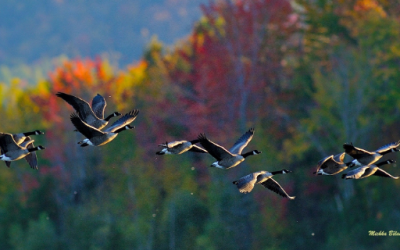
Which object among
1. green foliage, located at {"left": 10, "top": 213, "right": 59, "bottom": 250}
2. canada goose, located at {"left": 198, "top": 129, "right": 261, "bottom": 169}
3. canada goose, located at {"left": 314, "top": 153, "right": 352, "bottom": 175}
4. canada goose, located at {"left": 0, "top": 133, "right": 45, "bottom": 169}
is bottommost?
green foliage, located at {"left": 10, "top": 213, "right": 59, "bottom": 250}

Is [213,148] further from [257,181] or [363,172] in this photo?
[363,172]

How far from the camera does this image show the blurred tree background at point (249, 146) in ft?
130

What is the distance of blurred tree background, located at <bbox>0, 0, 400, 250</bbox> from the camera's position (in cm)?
3972

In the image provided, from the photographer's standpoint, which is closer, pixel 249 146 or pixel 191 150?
pixel 191 150

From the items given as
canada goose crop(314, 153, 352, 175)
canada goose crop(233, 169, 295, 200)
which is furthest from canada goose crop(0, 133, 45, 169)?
canada goose crop(314, 153, 352, 175)

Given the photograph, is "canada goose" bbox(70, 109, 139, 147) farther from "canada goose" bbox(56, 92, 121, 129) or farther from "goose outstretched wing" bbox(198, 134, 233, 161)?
"goose outstretched wing" bbox(198, 134, 233, 161)

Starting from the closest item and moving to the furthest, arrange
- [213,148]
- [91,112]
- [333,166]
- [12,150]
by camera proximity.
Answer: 1. [213,148]
2. [12,150]
3. [333,166]
4. [91,112]

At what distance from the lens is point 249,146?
41938mm

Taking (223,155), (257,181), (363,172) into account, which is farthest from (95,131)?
(363,172)

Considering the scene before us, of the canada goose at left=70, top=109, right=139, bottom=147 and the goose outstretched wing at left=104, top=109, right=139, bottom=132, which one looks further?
the goose outstretched wing at left=104, top=109, right=139, bottom=132

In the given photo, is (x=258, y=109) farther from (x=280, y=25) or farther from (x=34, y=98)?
Result: (x=34, y=98)

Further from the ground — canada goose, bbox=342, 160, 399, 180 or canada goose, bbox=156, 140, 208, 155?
canada goose, bbox=156, 140, 208, 155

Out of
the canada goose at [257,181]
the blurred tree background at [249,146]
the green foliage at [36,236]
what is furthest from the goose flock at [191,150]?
the green foliage at [36,236]

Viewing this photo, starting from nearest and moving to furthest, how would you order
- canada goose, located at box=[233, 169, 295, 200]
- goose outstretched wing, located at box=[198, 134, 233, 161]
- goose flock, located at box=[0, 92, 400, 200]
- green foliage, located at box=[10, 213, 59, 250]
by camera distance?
goose outstretched wing, located at box=[198, 134, 233, 161] → goose flock, located at box=[0, 92, 400, 200] → canada goose, located at box=[233, 169, 295, 200] → green foliage, located at box=[10, 213, 59, 250]
